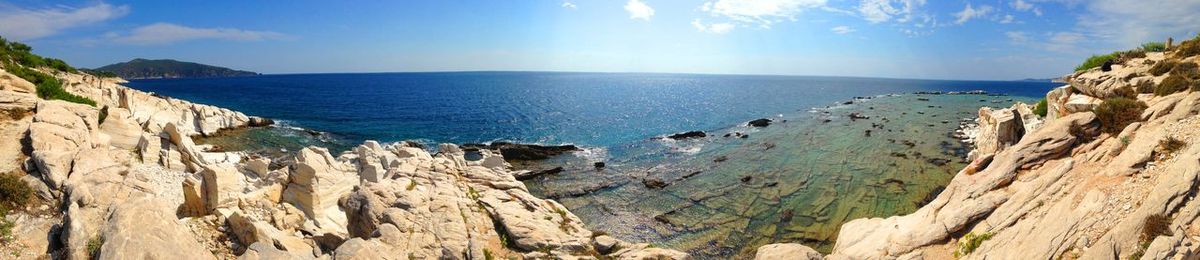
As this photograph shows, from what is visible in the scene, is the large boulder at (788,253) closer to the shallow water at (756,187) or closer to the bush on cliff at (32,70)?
the shallow water at (756,187)

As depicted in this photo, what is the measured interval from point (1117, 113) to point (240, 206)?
34.3 meters

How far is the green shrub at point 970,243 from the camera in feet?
49.2

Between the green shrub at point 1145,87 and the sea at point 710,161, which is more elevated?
the green shrub at point 1145,87

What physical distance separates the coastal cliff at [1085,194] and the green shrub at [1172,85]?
5 centimetres

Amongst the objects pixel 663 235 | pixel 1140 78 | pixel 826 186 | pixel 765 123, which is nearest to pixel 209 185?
pixel 663 235

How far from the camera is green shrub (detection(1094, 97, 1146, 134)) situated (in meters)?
17.6

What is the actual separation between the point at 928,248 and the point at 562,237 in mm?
13890

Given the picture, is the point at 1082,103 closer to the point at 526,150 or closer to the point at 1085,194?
the point at 1085,194

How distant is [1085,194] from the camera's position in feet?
46.6

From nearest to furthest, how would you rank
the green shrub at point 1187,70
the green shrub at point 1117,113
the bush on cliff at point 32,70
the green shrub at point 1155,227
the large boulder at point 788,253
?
the green shrub at point 1155,227 → the large boulder at point 788,253 → the green shrub at point 1117,113 → the green shrub at point 1187,70 → the bush on cliff at point 32,70

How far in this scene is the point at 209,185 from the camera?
63.0 ft

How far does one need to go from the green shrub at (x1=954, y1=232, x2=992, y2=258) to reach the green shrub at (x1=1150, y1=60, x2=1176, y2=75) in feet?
51.7

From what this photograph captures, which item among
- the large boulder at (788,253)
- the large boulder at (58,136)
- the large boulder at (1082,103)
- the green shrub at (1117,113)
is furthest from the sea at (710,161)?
the large boulder at (58,136)

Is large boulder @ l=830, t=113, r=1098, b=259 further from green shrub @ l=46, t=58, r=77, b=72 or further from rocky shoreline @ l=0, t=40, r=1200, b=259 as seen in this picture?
green shrub @ l=46, t=58, r=77, b=72
